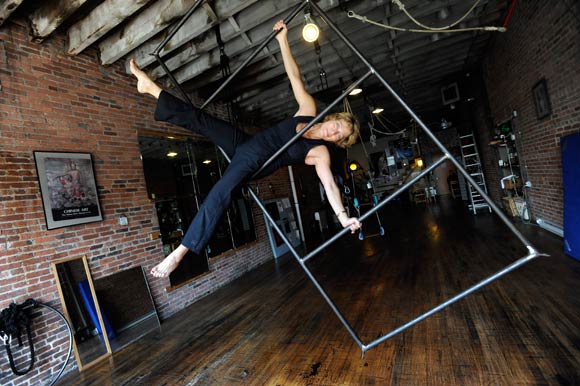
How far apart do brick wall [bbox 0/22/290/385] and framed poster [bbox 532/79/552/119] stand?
6.04 metres

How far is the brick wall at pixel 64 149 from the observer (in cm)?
335

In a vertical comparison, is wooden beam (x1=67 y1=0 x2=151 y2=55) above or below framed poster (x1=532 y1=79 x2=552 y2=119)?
above

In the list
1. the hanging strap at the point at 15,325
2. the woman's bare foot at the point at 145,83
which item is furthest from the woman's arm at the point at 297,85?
the hanging strap at the point at 15,325

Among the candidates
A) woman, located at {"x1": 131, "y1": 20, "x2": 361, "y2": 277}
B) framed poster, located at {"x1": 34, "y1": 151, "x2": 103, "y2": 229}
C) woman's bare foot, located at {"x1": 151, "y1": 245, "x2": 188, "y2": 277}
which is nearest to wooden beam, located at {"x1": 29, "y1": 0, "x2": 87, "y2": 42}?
framed poster, located at {"x1": 34, "y1": 151, "x2": 103, "y2": 229}

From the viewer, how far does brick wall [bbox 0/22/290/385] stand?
3354 millimetres

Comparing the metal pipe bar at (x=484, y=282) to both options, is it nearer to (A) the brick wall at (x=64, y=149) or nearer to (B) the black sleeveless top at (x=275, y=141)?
(B) the black sleeveless top at (x=275, y=141)

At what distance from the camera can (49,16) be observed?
3521 millimetres

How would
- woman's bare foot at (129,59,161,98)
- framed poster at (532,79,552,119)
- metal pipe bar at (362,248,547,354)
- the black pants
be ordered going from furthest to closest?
1. framed poster at (532,79,552,119)
2. woman's bare foot at (129,59,161,98)
3. the black pants
4. metal pipe bar at (362,248,547,354)

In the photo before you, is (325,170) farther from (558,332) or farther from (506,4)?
(506,4)

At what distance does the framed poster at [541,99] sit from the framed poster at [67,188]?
6.51 m

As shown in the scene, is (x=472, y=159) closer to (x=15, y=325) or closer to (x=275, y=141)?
(x=275, y=141)

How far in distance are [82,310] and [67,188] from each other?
151cm

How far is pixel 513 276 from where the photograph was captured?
3.77 metres

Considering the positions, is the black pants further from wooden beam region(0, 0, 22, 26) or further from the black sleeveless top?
wooden beam region(0, 0, 22, 26)
